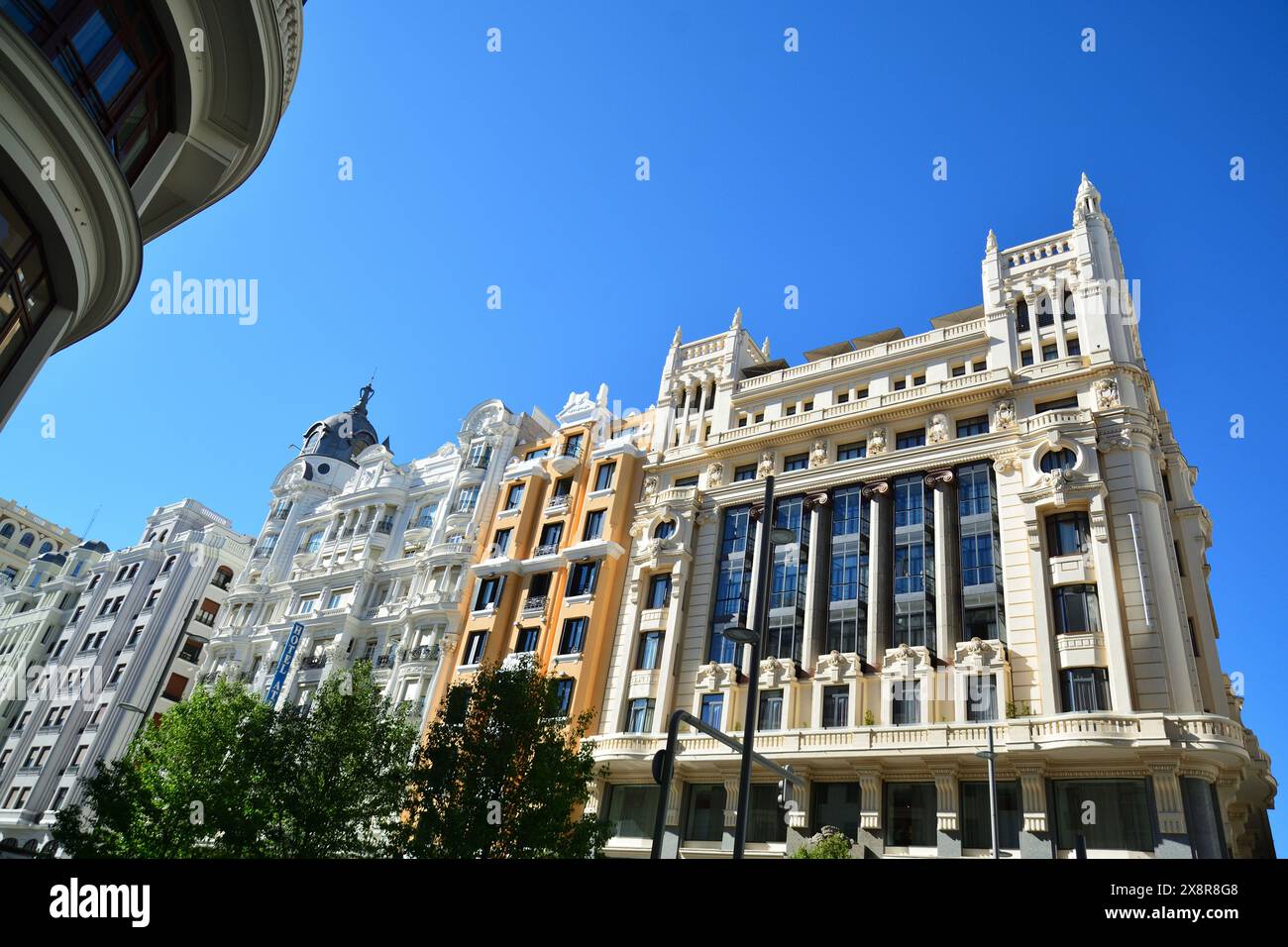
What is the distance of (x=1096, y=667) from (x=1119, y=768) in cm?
343

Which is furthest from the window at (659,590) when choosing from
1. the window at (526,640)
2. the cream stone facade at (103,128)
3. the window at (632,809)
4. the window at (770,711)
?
the cream stone facade at (103,128)

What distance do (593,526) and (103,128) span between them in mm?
31319

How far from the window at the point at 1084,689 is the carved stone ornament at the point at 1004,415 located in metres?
10.9

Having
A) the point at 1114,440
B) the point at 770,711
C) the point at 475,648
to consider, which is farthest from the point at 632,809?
the point at 1114,440

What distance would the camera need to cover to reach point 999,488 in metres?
33.8

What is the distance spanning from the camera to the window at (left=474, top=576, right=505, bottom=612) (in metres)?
44.5

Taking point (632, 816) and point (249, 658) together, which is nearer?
point (632, 816)

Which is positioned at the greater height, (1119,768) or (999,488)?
(999,488)

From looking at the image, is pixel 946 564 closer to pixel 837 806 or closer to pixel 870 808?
pixel 870 808

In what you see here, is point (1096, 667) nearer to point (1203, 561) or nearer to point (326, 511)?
point (1203, 561)

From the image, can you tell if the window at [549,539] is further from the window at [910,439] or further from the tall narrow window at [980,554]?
the tall narrow window at [980,554]

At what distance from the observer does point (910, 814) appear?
28.7 meters
